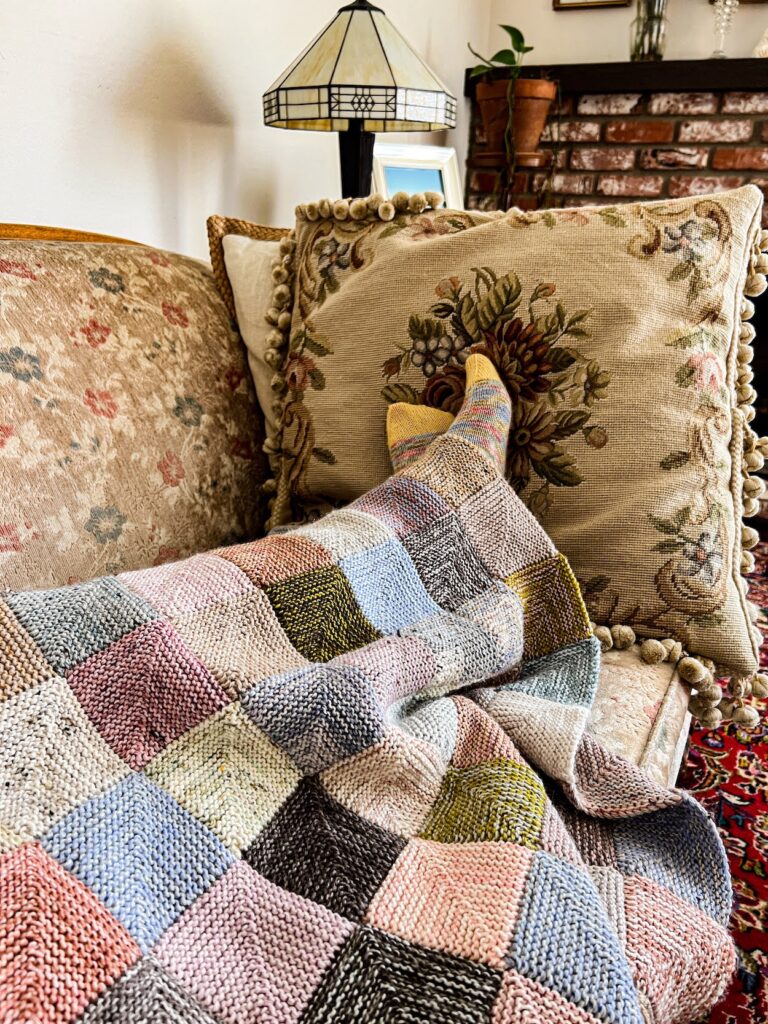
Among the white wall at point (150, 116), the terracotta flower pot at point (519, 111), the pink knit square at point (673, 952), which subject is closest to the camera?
the pink knit square at point (673, 952)

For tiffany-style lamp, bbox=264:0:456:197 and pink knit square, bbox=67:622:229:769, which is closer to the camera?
pink knit square, bbox=67:622:229:769

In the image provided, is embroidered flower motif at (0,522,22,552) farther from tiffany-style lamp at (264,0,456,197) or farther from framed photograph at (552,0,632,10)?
framed photograph at (552,0,632,10)

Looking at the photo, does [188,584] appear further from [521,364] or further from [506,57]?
[506,57]

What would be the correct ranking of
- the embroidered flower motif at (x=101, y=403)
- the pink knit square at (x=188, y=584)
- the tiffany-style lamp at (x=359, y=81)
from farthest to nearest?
1. the tiffany-style lamp at (x=359, y=81)
2. the embroidered flower motif at (x=101, y=403)
3. the pink knit square at (x=188, y=584)

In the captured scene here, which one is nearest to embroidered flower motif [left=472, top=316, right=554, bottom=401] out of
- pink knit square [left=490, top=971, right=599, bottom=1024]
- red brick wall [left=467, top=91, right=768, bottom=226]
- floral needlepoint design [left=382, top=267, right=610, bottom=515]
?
floral needlepoint design [left=382, top=267, right=610, bottom=515]

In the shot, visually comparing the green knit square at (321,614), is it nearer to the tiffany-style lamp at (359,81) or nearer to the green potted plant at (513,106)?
the tiffany-style lamp at (359,81)

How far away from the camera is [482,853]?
45 cm

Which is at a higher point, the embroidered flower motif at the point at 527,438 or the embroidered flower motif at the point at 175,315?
the embroidered flower motif at the point at 175,315

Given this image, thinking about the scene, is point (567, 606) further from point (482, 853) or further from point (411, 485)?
point (482, 853)

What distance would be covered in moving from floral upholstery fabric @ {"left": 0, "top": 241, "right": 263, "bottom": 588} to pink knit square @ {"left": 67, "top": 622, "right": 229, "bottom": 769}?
0.29 m

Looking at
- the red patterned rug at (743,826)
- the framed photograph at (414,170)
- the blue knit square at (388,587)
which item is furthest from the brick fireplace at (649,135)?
the blue knit square at (388,587)

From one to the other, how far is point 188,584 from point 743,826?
3.38 feet

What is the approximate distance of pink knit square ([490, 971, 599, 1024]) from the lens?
37cm

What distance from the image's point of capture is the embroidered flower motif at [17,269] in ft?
2.64
